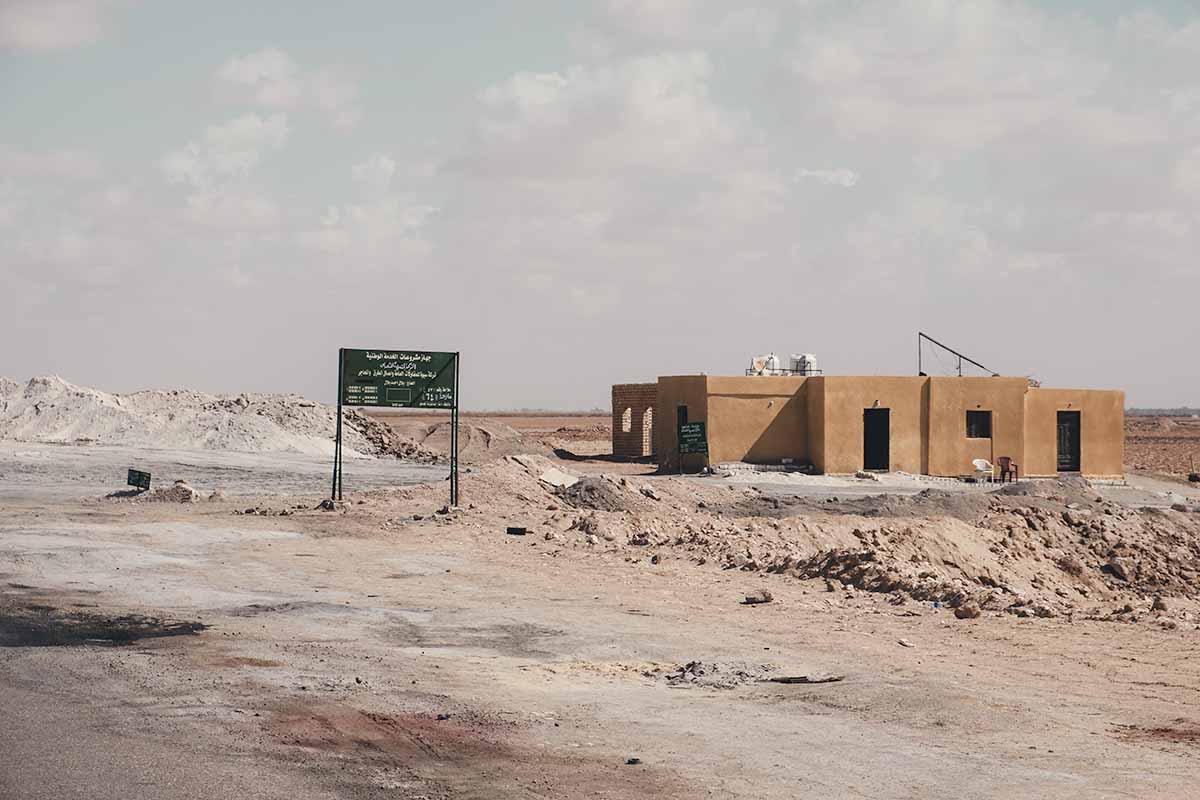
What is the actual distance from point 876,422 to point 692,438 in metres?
6.09

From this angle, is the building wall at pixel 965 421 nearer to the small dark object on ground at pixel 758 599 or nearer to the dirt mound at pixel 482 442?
the dirt mound at pixel 482 442

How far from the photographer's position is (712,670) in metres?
11.0

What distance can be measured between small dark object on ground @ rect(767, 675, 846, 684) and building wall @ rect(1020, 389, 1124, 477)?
31.9m

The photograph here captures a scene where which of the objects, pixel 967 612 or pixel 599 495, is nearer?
pixel 967 612

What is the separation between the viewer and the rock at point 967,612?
14352 mm

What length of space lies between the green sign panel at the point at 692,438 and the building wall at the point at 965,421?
7.34 m

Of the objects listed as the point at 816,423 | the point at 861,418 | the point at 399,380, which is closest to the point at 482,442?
the point at 816,423

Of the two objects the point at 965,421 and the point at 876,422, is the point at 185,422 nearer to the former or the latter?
the point at 876,422

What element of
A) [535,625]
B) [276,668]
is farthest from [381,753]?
[535,625]

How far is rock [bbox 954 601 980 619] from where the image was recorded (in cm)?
1435

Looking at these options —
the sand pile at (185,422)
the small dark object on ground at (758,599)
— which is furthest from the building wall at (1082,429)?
the small dark object on ground at (758,599)

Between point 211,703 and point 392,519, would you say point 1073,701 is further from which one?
point 392,519

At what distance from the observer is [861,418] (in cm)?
3894

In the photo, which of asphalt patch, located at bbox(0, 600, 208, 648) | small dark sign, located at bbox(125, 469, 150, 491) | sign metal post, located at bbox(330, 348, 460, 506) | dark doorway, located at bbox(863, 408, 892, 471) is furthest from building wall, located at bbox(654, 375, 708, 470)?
asphalt patch, located at bbox(0, 600, 208, 648)
